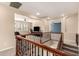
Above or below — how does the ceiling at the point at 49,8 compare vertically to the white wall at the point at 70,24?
above

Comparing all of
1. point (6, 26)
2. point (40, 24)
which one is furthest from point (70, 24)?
point (6, 26)

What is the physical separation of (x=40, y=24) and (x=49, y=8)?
0.44 metres

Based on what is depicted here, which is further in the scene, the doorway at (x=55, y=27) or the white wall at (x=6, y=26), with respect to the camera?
the doorway at (x=55, y=27)

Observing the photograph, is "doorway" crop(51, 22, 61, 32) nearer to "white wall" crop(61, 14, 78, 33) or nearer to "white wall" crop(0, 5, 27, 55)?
"white wall" crop(61, 14, 78, 33)

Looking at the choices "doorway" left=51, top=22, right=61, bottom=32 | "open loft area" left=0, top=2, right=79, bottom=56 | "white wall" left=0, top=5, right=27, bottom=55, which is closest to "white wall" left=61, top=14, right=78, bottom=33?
"open loft area" left=0, top=2, right=79, bottom=56

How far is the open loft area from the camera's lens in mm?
1824

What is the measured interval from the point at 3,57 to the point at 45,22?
3.92 feet

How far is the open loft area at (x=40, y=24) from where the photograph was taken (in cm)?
182

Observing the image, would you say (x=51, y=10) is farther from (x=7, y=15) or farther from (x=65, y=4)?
(x=7, y=15)

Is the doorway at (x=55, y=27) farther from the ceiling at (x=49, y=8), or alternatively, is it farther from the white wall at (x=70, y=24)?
the ceiling at (x=49, y=8)

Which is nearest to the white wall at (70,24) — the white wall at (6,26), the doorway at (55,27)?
the doorway at (55,27)

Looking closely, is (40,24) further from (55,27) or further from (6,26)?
(6,26)

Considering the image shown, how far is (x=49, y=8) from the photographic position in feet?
6.35

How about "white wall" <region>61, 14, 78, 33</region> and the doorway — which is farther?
the doorway
